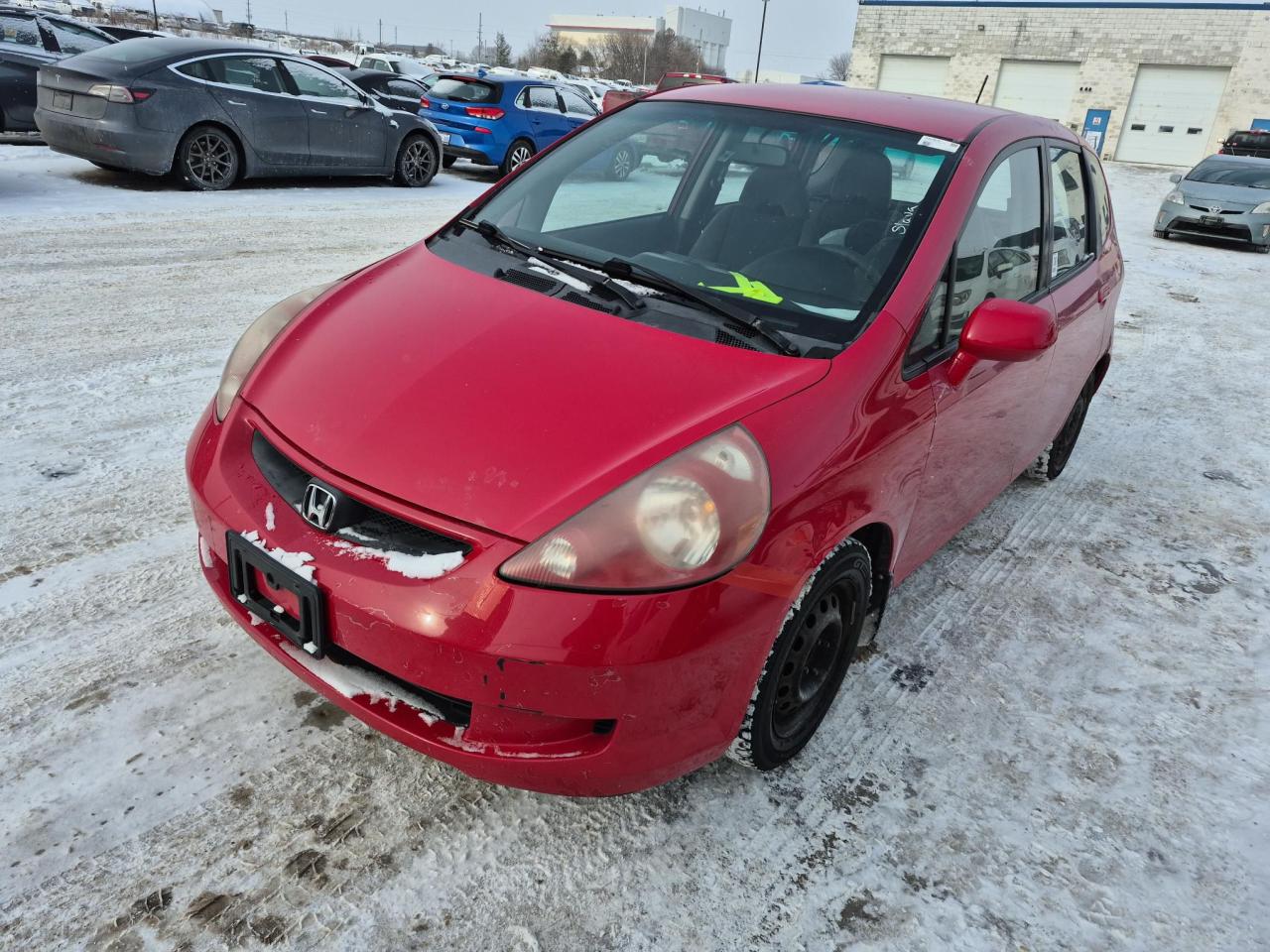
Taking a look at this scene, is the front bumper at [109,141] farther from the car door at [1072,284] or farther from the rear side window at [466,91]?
the car door at [1072,284]

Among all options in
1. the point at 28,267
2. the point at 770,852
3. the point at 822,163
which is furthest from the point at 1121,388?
the point at 28,267

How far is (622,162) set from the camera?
3.15 m

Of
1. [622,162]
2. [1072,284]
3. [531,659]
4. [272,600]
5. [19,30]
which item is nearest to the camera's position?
[531,659]

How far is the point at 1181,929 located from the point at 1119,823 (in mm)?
305

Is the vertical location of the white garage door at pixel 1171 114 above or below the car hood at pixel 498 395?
above

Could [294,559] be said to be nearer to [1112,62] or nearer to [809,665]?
[809,665]

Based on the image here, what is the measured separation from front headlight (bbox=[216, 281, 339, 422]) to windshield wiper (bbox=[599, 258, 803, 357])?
0.92 metres

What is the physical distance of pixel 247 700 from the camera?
7.62ft

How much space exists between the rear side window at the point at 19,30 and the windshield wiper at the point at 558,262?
1110 centimetres

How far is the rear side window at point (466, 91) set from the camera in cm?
1254

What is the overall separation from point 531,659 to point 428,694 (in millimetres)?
322

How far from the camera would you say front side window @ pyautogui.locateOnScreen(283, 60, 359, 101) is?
9.58 metres

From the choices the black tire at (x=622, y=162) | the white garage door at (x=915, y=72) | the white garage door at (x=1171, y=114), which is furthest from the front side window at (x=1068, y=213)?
the white garage door at (x=915, y=72)

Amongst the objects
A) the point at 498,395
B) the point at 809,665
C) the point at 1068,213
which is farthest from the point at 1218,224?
the point at 498,395
